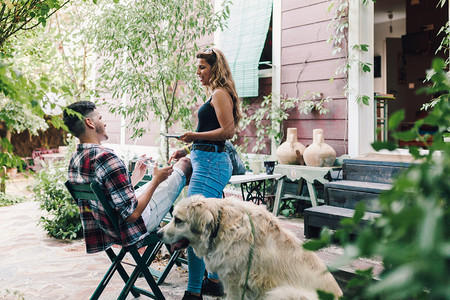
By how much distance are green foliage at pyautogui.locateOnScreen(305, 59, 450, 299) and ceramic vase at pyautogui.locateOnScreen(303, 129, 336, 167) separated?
13.6 ft

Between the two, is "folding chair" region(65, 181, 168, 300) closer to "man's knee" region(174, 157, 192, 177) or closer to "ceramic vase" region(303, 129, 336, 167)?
"man's knee" region(174, 157, 192, 177)

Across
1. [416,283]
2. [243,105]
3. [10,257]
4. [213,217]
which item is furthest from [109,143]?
[416,283]

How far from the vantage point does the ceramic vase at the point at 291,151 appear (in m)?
5.03

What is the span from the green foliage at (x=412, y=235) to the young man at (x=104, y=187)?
5.87 ft

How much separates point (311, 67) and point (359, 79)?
87cm

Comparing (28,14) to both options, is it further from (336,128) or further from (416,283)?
(336,128)

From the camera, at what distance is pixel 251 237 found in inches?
73.8

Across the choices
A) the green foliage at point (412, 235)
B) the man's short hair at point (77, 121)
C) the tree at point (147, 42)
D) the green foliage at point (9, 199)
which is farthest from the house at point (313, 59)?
the green foliage at point (9, 199)

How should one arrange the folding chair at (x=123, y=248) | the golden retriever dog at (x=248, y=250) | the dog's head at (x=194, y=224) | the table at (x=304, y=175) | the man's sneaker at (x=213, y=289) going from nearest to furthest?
the golden retriever dog at (x=248, y=250) → the dog's head at (x=194, y=224) → the folding chair at (x=123, y=248) → the man's sneaker at (x=213, y=289) → the table at (x=304, y=175)

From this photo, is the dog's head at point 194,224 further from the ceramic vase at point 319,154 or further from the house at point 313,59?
the house at point 313,59

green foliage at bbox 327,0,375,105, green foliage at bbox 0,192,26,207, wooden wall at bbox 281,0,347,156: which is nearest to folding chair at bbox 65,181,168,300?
wooden wall at bbox 281,0,347,156

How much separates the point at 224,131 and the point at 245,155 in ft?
11.3

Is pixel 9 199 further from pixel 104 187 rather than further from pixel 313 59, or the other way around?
pixel 313 59

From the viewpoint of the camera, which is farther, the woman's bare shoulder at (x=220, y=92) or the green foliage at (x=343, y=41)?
the green foliage at (x=343, y=41)
